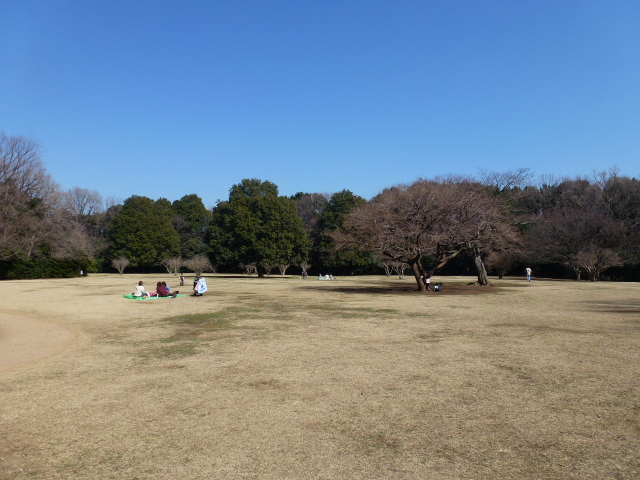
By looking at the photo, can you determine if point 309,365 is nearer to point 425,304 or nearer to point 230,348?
point 230,348

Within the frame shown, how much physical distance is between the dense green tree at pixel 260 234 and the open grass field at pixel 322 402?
3689 cm

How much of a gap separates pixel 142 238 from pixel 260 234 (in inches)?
957

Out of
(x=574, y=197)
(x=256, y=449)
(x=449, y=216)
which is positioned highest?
(x=574, y=197)

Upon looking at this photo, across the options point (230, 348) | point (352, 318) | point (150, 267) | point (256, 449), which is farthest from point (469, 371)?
point (150, 267)

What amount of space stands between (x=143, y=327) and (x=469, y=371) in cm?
925

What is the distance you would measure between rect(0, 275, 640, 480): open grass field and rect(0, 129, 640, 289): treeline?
47.4 feet

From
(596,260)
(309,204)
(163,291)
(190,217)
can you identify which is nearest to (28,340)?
(163,291)

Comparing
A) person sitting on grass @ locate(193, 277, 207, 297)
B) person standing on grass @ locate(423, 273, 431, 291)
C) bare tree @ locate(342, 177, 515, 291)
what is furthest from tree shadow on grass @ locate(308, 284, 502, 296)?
person sitting on grass @ locate(193, 277, 207, 297)

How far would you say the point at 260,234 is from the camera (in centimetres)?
5038

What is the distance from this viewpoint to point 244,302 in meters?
20.4

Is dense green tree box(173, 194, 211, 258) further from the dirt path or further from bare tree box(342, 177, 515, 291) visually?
the dirt path

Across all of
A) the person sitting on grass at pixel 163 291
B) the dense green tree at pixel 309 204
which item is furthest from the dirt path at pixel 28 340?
the dense green tree at pixel 309 204

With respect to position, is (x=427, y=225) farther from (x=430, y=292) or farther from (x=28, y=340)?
(x=28, y=340)

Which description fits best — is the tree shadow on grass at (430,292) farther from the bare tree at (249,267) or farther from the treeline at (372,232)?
the bare tree at (249,267)
